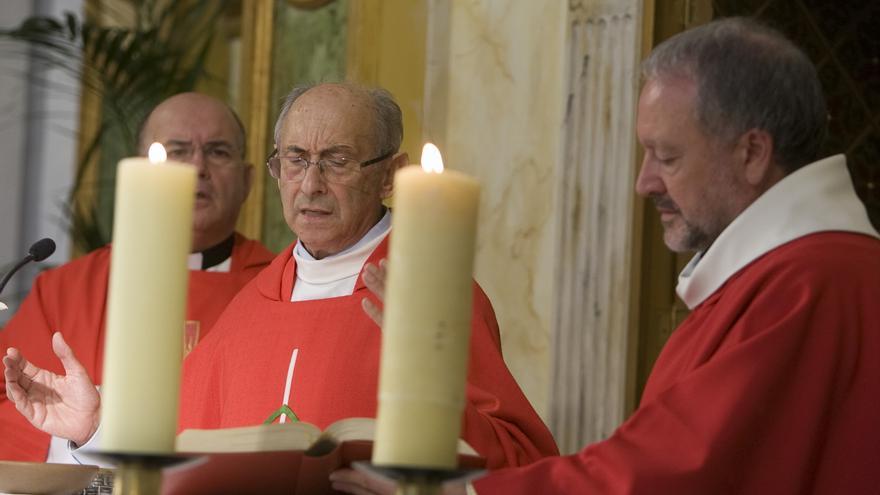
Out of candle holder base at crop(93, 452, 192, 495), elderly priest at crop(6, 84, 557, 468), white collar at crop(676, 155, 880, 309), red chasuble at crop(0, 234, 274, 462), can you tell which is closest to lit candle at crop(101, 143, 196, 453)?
candle holder base at crop(93, 452, 192, 495)

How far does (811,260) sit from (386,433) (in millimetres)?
1275

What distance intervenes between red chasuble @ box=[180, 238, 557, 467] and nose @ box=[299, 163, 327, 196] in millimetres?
228

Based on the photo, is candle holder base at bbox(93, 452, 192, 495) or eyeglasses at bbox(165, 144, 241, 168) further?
eyeglasses at bbox(165, 144, 241, 168)

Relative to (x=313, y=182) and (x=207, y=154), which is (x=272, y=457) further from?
(x=207, y=154)

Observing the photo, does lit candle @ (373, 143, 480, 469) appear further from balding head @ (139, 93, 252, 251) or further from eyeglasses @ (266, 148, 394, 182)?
balding head @ (139, 93, 252, 251)

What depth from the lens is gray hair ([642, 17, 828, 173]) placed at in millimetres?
2822

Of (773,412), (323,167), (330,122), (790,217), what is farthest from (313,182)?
(773,412)

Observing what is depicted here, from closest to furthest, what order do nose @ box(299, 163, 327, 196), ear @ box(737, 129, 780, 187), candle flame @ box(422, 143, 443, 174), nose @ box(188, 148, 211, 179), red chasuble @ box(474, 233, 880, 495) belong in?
candle flame @ box(422, 143, 443, 174)
red chasuble @ box(474, 233, 880, 495)
ear @ box(737, 129, 780, 187)
nose @ box(299, 163, 327, 196)
nose @ box(188, 148, 211, 179)

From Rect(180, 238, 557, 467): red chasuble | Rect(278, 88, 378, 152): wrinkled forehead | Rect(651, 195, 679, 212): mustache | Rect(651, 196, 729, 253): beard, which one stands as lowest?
Rect(180, 238, 557, 467): red chasuble

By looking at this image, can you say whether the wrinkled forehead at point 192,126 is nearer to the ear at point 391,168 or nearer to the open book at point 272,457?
the ear at point 391,168

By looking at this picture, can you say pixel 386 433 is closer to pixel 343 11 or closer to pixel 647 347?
pixel 647 347

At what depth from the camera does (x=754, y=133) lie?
284cm

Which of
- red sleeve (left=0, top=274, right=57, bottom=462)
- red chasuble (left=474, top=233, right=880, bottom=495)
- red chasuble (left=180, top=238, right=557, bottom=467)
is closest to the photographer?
red chasuble (left=474, top=233, right=880, bottom=495)

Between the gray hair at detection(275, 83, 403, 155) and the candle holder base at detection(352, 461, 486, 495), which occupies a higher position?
the gray hair at detection(275, 83, 403, 155)
